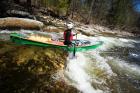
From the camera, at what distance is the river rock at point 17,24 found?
590 inches

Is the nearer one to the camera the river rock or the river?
the river

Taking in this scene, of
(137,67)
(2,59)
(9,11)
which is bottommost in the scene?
(137,67)

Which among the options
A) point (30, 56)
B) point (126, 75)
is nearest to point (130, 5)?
point (126, 75)

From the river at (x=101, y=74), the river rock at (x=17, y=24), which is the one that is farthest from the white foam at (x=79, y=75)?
the river rock at (x=17, y=24)

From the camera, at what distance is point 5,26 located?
1501 centimetres

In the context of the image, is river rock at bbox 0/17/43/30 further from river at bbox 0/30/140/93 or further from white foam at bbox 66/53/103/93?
white foam at bbox 66/53/103/93

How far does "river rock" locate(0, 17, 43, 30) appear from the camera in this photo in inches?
590

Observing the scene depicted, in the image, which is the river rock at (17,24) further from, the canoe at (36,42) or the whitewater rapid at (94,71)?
the whitewater rapid at (94,71)

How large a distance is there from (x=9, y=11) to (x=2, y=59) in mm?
11022

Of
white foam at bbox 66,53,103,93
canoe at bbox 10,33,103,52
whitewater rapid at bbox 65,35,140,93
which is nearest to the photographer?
white foam at bbox 66,53,103,93

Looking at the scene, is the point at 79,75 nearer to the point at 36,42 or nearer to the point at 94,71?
the point at 94,71

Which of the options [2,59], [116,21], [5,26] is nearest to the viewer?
[2,59]

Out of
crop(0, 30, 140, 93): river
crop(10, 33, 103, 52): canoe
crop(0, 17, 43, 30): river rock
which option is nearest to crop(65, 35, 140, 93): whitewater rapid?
crop(0, 30, 140, 93): river

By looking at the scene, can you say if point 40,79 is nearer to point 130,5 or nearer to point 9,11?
point 9,11
